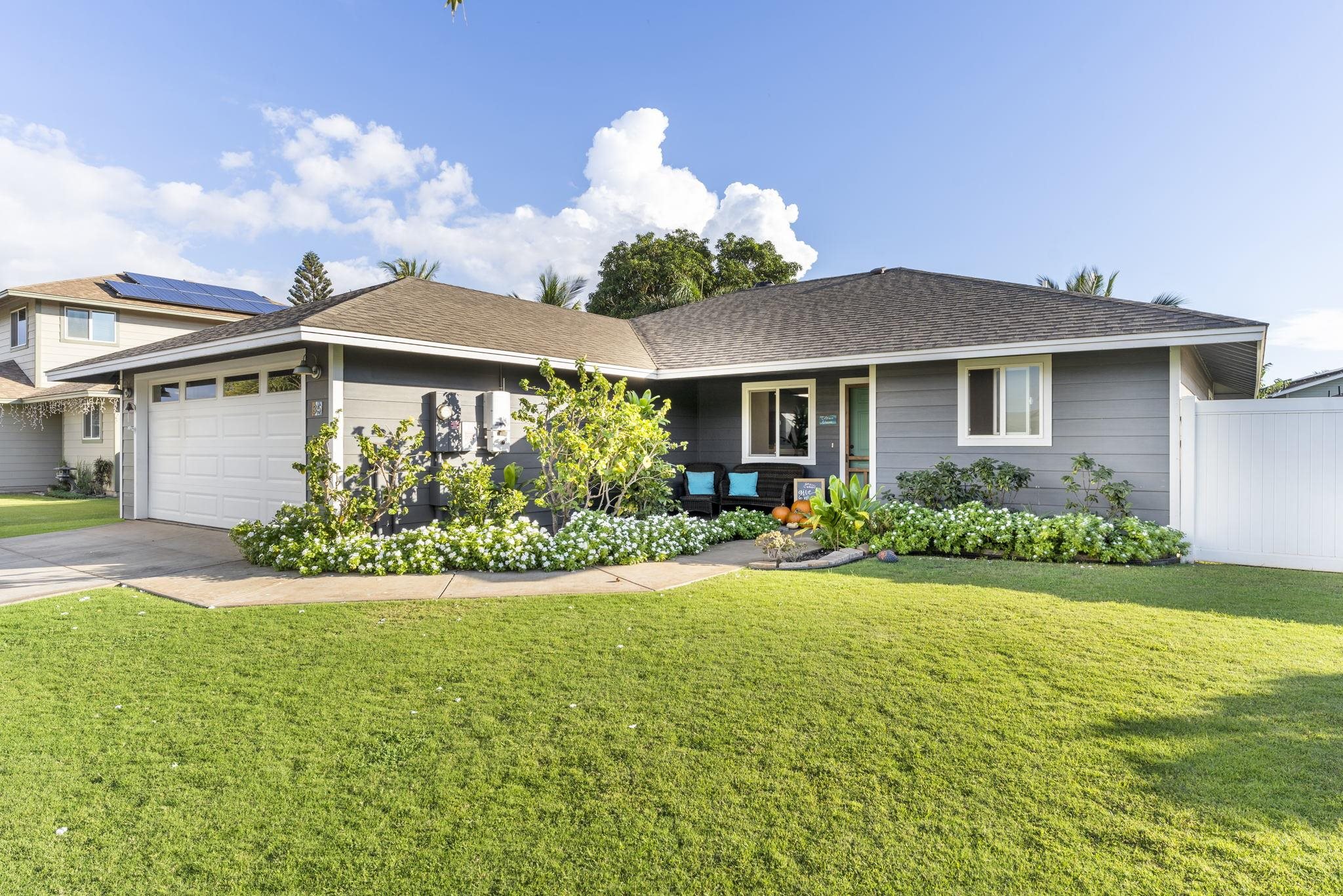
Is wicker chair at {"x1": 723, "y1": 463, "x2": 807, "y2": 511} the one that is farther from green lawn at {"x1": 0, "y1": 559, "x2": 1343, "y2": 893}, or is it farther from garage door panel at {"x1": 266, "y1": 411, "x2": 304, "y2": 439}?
garage door panel at {"x1": 266, "y1": 411, "x2": 304, "y2": 439}

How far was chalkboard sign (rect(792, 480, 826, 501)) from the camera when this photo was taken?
10.7 metres

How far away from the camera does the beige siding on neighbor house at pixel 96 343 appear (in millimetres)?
18000

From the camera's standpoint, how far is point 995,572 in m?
6.88

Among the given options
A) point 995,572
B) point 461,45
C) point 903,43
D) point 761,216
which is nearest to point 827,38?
point 903,43

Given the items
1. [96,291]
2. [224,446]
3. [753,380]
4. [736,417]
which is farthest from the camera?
[96,291]

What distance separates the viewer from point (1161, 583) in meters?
6.35

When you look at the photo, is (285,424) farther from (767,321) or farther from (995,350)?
(995,350)

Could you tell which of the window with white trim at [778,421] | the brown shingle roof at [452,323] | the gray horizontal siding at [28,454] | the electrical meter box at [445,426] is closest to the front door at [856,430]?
the window with white trim at [778,421]

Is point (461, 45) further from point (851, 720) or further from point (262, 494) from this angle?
point (851, 720)

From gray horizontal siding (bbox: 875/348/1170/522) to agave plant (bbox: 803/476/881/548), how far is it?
4.45 ft

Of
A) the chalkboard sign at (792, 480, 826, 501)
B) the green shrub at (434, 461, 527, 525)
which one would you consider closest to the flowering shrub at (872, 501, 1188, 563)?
the chalkboard sign at (792, 480, 826, 501)

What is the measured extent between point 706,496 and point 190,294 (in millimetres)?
18237

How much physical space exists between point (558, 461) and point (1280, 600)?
277 inches

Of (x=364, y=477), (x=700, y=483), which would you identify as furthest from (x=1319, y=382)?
(x=364, y=477)
